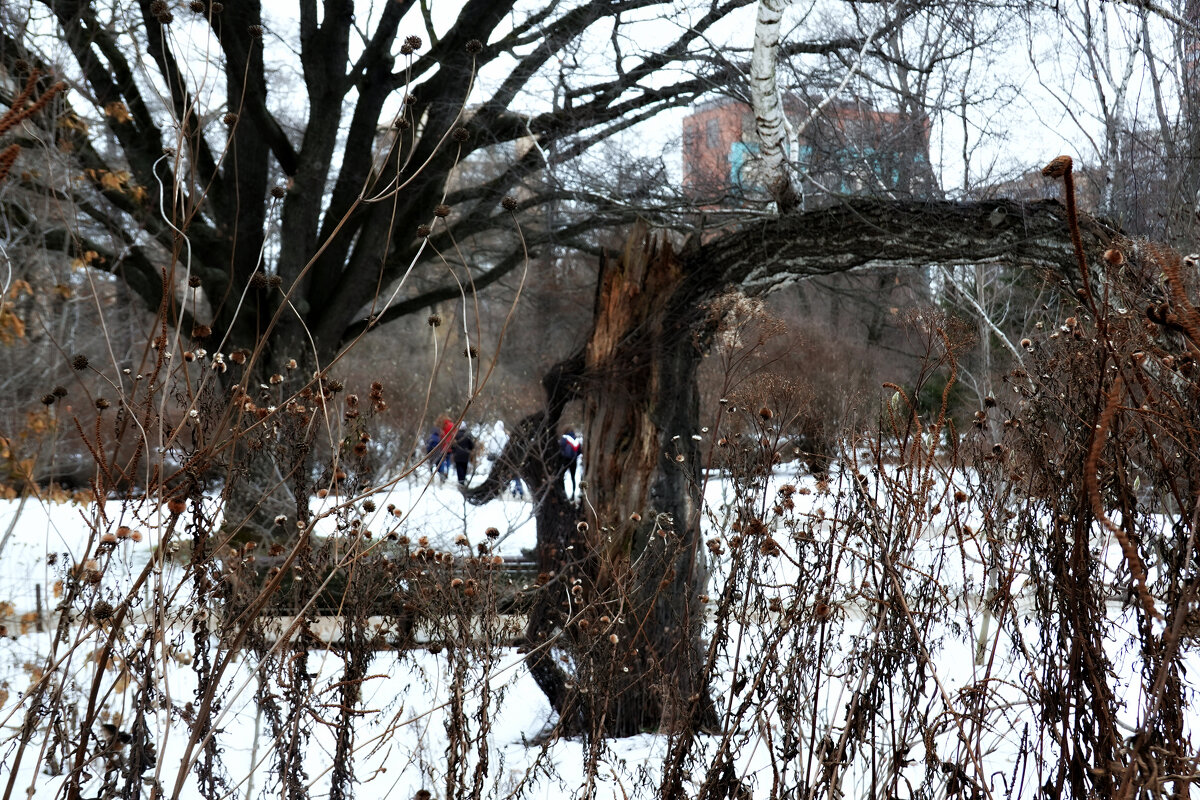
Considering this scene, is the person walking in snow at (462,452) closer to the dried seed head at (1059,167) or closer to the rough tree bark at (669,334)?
the rough tree bark at (669,334)

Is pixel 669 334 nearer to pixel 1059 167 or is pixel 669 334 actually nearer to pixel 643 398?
pixel 643 398

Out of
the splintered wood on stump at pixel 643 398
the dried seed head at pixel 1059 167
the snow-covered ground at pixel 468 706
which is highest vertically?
the splintered wood on stump at pixel 643 398

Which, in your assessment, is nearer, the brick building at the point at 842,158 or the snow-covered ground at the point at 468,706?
the snow-covered ground at the point at 468,706

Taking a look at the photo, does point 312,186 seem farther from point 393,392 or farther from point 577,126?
point 393,392

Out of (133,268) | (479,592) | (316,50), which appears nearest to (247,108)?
(316,50)

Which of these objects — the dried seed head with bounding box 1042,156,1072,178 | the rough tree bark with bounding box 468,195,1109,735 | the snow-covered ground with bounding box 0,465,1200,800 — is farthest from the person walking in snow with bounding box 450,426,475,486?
the dried seed head with bounding box 1042,156,1072,178

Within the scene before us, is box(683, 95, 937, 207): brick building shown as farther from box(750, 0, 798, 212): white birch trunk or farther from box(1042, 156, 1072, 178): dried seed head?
box(1042, 156, 1072, 178): dried seed head

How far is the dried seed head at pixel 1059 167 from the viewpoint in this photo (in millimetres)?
1139

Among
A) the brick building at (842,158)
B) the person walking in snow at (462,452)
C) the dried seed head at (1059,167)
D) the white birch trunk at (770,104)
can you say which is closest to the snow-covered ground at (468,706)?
the dried seed head at (1059,167)

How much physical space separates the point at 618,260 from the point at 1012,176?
9.37ft

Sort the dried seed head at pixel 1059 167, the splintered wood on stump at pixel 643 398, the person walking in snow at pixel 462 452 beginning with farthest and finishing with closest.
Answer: the person walking in snow at pixel 462 452 → the splintered wood on stump at pixel 643 398 → the dried seed head at pixel 1059 167

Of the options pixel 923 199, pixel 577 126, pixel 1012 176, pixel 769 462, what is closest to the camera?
pixel 769 462

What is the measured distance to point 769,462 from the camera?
99.6 inches

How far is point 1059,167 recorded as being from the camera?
118cm
